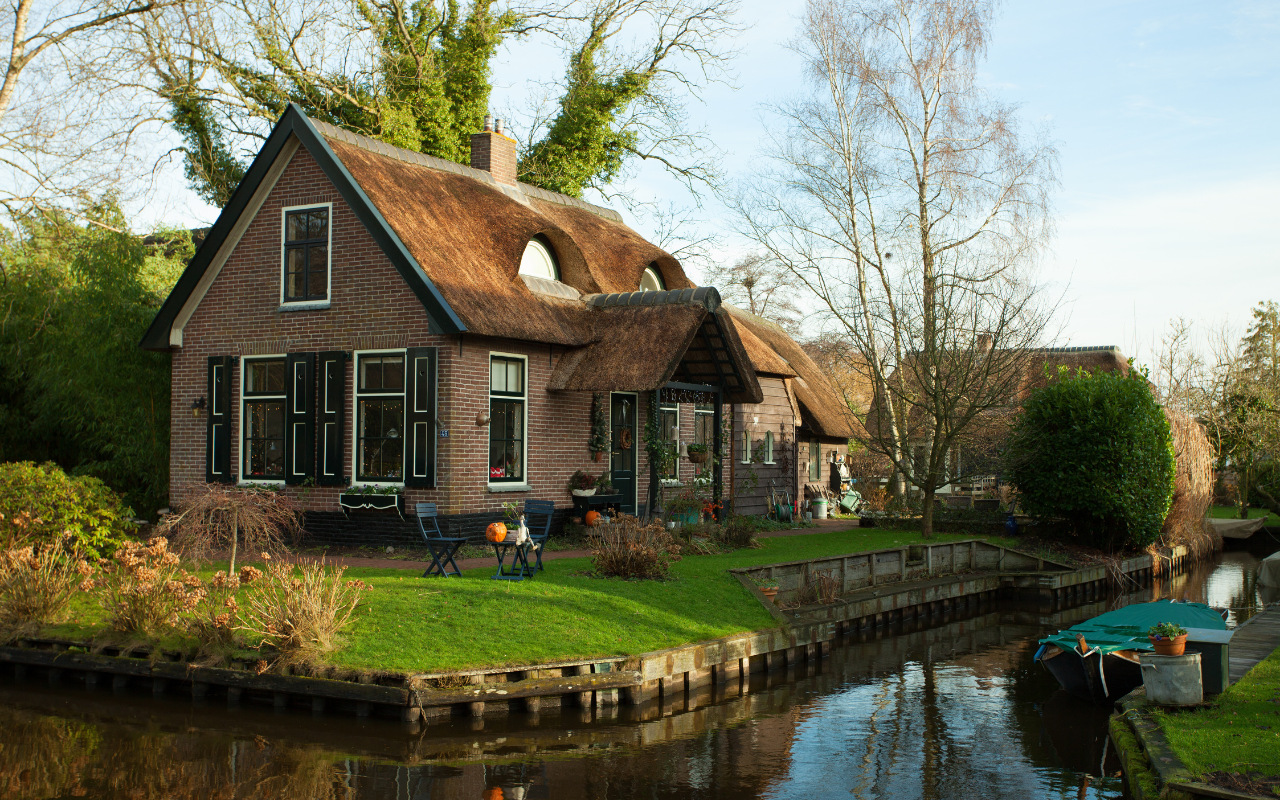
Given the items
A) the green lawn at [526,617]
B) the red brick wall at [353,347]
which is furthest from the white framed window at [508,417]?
the green lawn at [526,617]

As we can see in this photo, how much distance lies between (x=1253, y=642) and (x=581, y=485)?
31.2ft

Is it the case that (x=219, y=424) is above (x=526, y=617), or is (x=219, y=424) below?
above

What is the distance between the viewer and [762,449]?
2450cm

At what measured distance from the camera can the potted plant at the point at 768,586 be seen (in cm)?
1285

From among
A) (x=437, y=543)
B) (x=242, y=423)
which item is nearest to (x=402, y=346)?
(x=242, y=423)

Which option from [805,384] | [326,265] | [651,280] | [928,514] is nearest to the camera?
[326,265]

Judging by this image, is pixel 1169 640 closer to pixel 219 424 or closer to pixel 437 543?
pixel 437 543

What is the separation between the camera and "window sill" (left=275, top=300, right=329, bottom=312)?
1595 centimetres

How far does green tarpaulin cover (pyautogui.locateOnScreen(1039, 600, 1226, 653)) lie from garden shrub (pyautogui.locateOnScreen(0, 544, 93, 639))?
10374 millimetres

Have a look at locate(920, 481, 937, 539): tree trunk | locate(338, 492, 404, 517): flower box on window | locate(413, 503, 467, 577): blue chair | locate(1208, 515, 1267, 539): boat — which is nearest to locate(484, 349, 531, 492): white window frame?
locate(338, 492, 404, 517): flower box on window

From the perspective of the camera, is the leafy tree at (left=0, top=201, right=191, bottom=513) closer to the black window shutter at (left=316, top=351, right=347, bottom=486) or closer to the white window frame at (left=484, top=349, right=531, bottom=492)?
the black window shutter at (left=316, top=351, right=347, bottom=486)

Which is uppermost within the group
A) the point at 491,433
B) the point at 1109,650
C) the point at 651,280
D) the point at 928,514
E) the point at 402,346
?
the point at 651,280

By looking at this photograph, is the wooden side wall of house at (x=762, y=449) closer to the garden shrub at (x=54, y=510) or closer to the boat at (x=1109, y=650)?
the boat at (x=1109, y=650)

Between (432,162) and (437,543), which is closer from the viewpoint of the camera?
(437,543)
